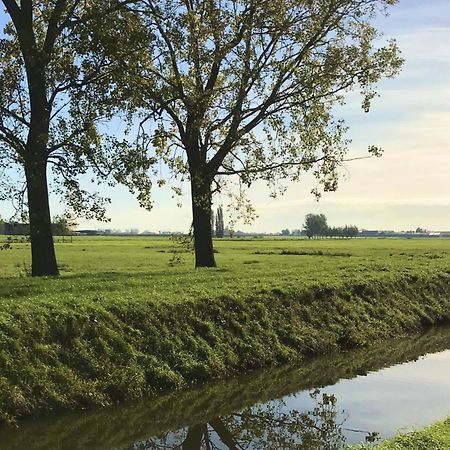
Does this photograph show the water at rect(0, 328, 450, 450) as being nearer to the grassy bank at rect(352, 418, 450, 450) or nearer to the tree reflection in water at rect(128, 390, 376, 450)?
the tree reflection in water at rect(128, 390, 376, 450)

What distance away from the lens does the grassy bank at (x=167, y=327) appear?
1247 cm

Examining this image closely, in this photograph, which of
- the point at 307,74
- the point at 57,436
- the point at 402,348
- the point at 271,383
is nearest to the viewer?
the point at 57,436

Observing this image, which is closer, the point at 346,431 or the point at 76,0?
the point at 346,431

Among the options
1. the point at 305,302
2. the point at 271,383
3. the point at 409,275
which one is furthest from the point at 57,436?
the point at 409,275

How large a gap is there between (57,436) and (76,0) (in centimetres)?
1712

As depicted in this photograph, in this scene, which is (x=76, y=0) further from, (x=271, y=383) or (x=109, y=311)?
(x=271, y=383)

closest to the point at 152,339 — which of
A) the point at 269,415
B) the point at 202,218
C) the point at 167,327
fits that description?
the point at 167,327

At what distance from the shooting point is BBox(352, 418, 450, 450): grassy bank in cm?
883

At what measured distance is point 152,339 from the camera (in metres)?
14.8

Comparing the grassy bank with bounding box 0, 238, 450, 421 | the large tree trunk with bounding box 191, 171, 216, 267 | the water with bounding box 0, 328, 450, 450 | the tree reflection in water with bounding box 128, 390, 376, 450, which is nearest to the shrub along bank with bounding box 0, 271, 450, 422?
the grassy bank with bounding box 0, 238, 450, 421

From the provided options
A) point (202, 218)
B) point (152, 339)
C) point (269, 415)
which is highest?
point (202, 218)

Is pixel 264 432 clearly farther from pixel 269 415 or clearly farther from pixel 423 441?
pixel 423 441

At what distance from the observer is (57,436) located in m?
10.7

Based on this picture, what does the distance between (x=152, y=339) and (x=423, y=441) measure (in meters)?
7.55
